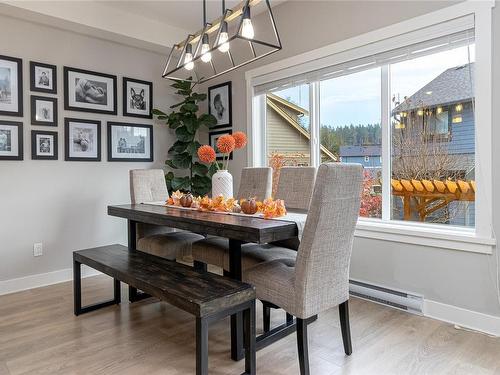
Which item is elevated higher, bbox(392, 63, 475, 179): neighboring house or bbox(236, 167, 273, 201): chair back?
bbox(392, 63, 475, 179): neighboring house

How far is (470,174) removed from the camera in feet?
7.91

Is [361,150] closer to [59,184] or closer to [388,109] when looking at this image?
[388,109]

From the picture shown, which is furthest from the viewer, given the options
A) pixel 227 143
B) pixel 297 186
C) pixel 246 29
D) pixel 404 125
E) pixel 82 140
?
pixel 82 140

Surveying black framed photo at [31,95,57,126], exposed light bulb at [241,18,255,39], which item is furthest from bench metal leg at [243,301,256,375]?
black framed photo at [31,95,57,126]

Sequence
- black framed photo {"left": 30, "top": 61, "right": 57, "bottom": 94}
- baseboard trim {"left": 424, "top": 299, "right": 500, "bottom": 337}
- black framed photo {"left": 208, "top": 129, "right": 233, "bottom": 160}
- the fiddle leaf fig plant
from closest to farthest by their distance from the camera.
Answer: baseboard trim {"left": 424, "top": 299, "right": 500, "bottom": 337} → black framed photo {"left": 30, "top": 61, "right": 57, "bottom": 94} → the fiddle leaf fig plant → black framed photo {"left": 208, "top": 129, "right": 233, "bottom": 160}

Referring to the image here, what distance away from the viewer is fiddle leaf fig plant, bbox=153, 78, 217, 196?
4086 mm

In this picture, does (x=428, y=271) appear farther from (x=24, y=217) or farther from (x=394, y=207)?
(x=24, y=217)

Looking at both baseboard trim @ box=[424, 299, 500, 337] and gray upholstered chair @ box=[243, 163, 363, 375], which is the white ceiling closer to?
gray upholstered chair @ box=[243, 163, 363, 375]

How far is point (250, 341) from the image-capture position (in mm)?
1730

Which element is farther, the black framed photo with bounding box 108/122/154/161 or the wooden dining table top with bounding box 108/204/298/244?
the black framed photo with bounding box 108/122/154/161

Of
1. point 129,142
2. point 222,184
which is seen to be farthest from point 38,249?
point 222,184

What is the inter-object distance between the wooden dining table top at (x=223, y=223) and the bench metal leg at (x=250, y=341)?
1.17ft

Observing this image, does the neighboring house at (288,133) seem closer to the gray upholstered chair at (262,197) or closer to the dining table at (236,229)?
the gray upholstered chair at (262,197)

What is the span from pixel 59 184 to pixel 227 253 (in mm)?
2104
